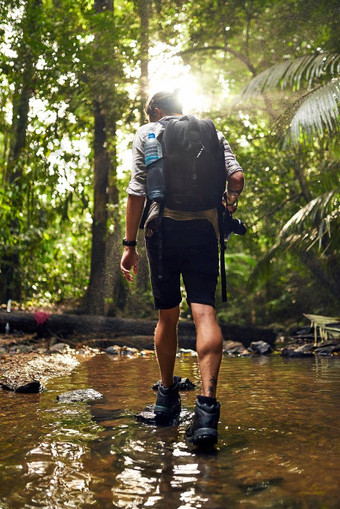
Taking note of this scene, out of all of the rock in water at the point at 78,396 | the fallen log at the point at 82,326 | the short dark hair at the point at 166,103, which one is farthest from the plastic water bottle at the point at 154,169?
the fallen log at the point at 82,326

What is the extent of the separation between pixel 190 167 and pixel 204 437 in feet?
4.54

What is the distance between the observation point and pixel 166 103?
323 centimetres

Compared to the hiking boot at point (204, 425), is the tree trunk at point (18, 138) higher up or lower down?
higher up

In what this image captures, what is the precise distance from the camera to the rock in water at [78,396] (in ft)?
11.9

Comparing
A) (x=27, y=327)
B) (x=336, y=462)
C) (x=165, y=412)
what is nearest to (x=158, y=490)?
(x=336, y=462)

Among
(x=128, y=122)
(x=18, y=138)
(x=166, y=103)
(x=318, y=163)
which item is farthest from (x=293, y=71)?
(x=18, y=138)

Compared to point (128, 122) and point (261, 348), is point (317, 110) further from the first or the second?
point (128, 122)

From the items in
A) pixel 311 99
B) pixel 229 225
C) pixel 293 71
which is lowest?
pixel 229 225

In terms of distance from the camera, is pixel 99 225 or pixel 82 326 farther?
pixel 99 225

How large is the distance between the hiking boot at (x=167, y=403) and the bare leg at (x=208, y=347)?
427 mm

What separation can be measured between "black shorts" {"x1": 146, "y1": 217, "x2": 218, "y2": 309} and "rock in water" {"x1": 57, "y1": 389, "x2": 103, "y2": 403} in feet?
3.84

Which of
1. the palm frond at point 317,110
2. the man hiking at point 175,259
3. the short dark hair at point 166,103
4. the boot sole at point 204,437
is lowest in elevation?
the boot sole at point 204,437

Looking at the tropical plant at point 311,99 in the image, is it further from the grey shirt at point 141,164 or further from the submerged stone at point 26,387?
the submerged stone at point 26,387

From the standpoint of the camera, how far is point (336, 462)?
6.93 feet
